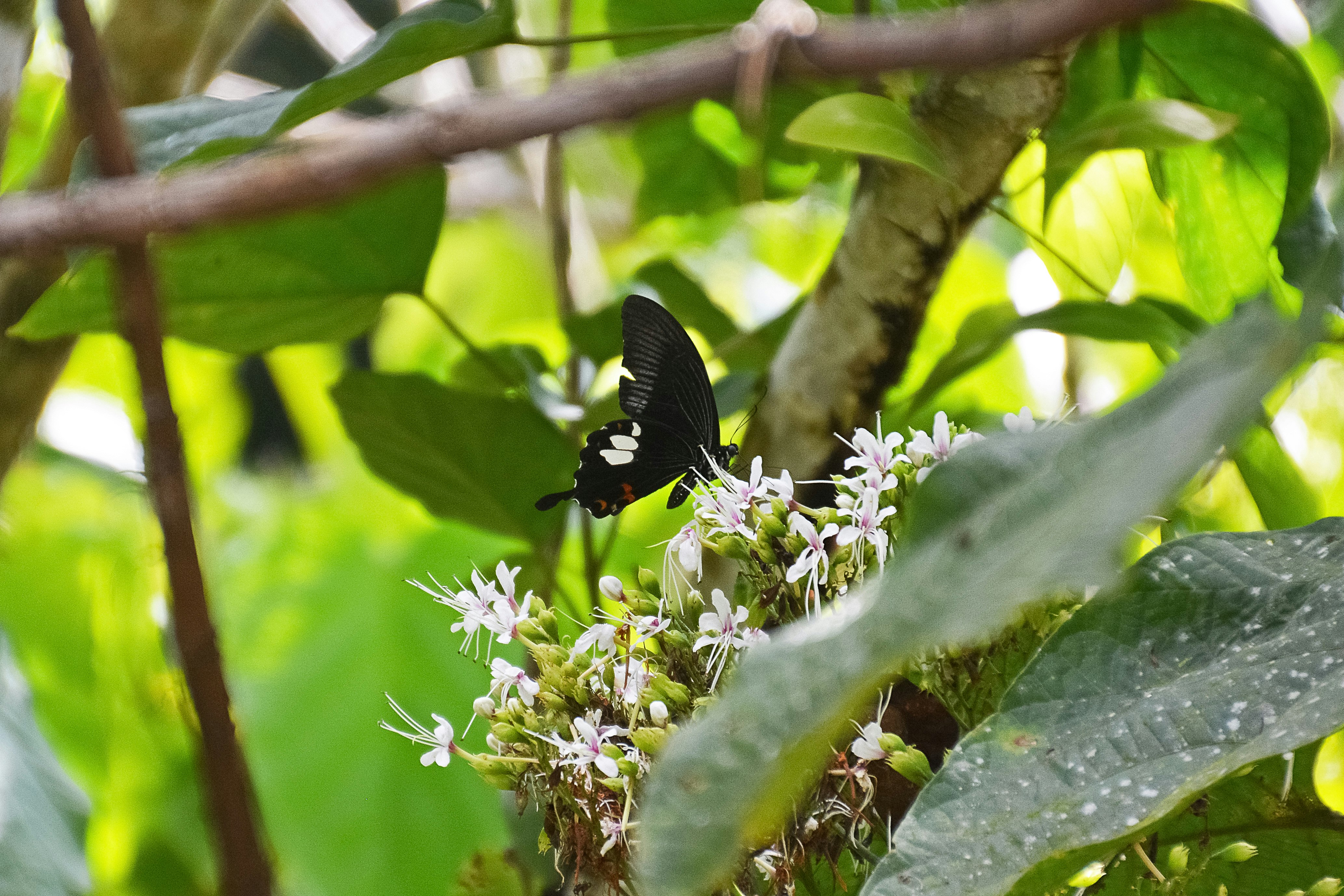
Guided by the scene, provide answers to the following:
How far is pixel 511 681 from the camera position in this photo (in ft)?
1.05

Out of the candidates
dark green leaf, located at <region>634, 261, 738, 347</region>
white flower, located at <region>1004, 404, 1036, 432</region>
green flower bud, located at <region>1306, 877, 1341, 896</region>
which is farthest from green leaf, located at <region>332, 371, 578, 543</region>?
green flower bud, located at <region>1306, 877, 1341, 896</region>

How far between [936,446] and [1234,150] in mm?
254

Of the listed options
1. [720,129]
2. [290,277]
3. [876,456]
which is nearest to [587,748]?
[876,456]

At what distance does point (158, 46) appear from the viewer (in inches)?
24.8

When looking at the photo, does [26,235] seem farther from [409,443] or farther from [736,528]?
[409,443]

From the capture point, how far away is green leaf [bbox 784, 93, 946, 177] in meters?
0.34

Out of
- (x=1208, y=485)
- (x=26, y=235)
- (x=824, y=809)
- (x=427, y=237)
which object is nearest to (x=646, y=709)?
(x=824, y=809)

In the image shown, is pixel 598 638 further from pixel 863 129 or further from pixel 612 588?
pixel 863 129

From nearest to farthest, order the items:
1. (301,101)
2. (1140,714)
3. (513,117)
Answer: (513,117)
(1140,714)
(301,101)

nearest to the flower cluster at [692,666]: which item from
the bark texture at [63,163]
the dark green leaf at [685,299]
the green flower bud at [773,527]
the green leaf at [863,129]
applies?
the green flower bud at [773,527]

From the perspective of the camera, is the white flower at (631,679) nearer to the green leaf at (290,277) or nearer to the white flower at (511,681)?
the white flower at (511,681)

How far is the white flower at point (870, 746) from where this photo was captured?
0.29 m

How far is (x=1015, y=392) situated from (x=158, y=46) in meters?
0.65

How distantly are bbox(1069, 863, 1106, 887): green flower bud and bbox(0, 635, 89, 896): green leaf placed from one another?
367 mm
